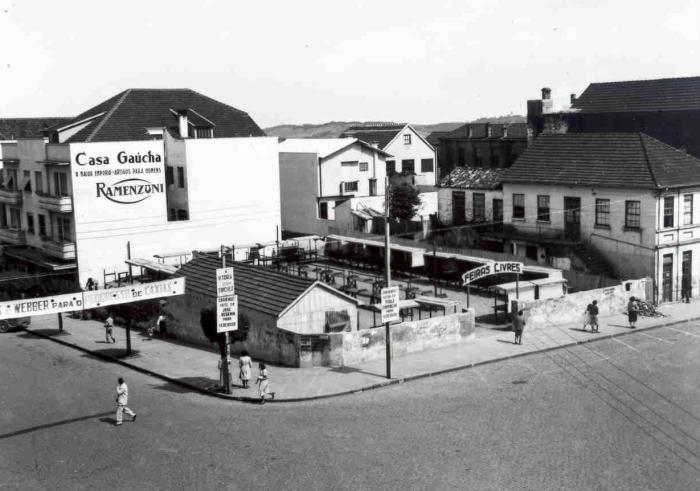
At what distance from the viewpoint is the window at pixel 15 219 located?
5694 cm

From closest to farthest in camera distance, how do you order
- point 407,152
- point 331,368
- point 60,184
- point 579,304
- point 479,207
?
point 331,368 < point 579,304 < point 60,184 < point 479,207 < point 407,152

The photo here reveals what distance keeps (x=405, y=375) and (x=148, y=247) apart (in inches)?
1073

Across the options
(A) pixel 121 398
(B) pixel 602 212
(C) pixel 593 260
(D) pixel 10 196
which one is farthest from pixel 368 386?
(D) pixel 10 196

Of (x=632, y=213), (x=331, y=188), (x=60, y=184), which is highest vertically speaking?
(x=60, y=184)

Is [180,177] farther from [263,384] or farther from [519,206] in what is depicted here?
[263,384]

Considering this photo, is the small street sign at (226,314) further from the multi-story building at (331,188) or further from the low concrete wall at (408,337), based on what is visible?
the multi-story building at (331,188)

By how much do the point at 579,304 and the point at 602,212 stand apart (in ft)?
28.8

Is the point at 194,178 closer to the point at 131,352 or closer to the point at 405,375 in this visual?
the point at 131,352

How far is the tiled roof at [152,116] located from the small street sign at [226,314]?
2662 cm

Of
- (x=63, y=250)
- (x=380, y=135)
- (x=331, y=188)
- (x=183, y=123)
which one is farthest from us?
(x=380, y=135)

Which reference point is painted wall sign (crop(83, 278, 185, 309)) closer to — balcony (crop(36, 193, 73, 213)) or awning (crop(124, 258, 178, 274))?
awning (crop(124, 258, 178, 274))

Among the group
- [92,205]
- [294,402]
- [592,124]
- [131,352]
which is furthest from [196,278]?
[592,124]

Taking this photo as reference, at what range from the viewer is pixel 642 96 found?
57.5 metres

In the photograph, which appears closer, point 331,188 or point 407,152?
point 331,188
